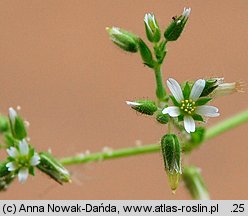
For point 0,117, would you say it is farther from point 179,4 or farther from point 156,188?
point 179,4

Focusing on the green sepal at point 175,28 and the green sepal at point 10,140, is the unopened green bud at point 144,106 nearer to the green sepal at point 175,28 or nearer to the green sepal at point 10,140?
the green sepal at point 175,28

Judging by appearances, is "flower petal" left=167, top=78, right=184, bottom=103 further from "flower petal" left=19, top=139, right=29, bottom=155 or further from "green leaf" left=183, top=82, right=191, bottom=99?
"flower petal" left=19, top=139, right=29, bottom=155

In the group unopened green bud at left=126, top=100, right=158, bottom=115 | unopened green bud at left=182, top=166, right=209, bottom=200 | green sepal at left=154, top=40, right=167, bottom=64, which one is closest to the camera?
unopened green bud at left=126, top=100, right=158, bottom=115

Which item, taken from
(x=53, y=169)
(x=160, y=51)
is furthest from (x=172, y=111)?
(x=53, y=169)

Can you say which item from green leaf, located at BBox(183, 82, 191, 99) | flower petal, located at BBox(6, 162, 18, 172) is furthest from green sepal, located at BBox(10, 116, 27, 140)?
green leaf, located at BBox(183, 82, 191, 99)

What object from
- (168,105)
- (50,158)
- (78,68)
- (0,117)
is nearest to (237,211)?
(168,105)
